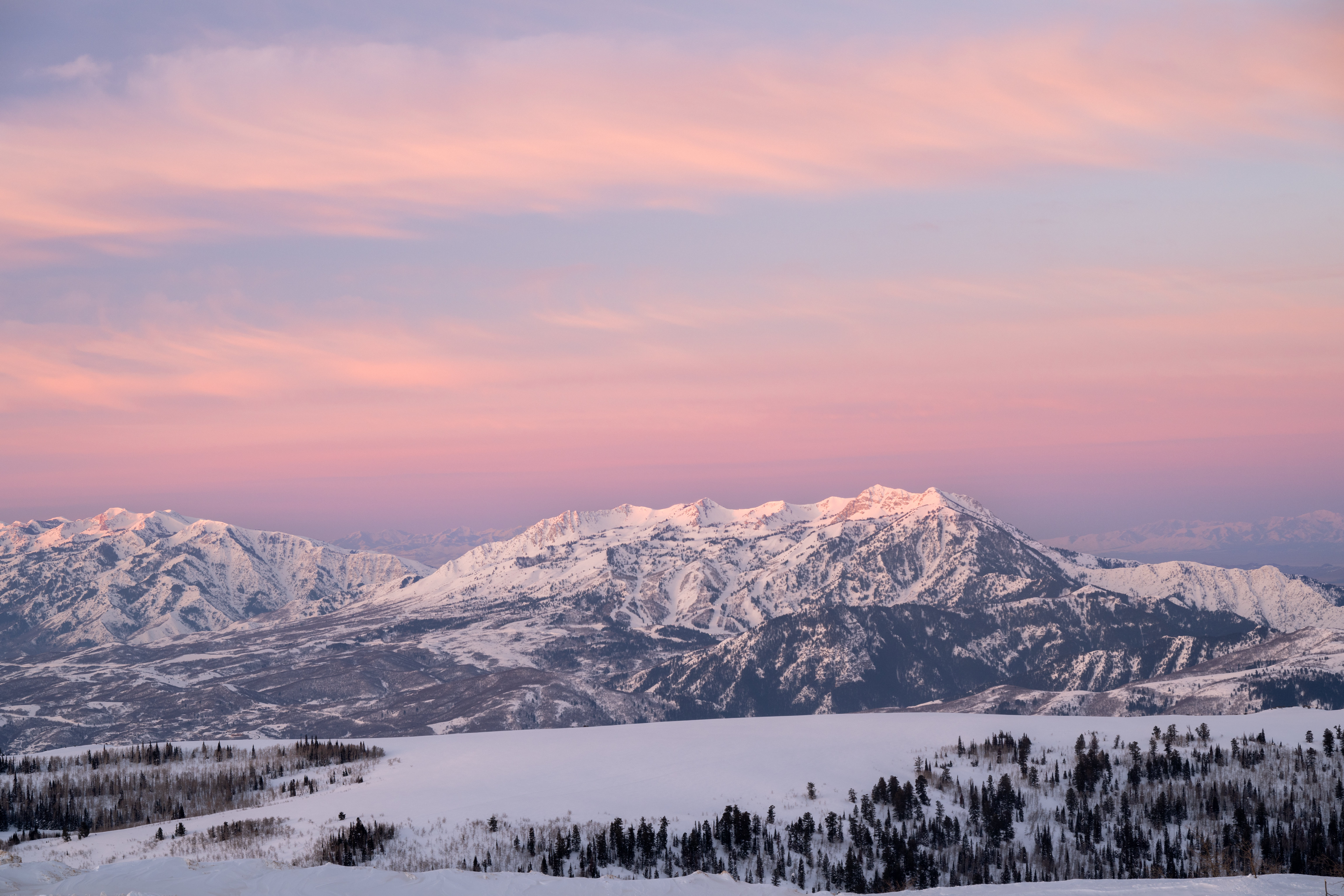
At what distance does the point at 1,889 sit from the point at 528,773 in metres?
114

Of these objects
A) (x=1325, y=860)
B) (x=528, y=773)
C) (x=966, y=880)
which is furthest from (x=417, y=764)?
(x=1325, y=860)

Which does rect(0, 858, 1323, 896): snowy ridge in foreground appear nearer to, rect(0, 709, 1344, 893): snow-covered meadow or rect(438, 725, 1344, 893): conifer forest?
rect(0, 709, 1344, 893): snow-covered meadow

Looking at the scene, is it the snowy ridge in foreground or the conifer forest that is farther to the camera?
the conifer forest

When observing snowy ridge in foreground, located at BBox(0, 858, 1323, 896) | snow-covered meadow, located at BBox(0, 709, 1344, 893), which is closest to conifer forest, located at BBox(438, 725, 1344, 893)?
snow-covered meadow, located at BBox(0, 709, 1344, 893)

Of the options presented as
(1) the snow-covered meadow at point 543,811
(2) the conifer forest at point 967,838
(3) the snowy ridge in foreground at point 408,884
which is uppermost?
(3) the snowy ridge in foreground at point 408,884

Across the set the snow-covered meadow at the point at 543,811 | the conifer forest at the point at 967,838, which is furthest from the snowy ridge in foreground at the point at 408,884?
the conifer forest at the point at 967,838

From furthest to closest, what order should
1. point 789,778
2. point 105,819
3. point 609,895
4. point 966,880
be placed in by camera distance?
point 105,819
point 789,778
point 966,880
point 609,895

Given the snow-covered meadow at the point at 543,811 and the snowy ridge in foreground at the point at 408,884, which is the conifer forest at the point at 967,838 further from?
the snowy ridge in foreground at the point at 408,884

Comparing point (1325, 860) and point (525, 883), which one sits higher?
point (525, 883)

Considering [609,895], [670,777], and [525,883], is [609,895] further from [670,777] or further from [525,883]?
[670,777]

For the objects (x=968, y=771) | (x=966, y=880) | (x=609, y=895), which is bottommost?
(x=966, y=880)

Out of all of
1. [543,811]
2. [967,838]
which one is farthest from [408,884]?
[967,838]

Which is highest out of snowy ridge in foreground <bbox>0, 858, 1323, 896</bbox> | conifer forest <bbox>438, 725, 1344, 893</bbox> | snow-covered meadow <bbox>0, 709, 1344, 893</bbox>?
snowy ridge in foreground <bbox>0, 858, 1323, 896</bbox>

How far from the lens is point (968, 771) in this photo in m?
199
